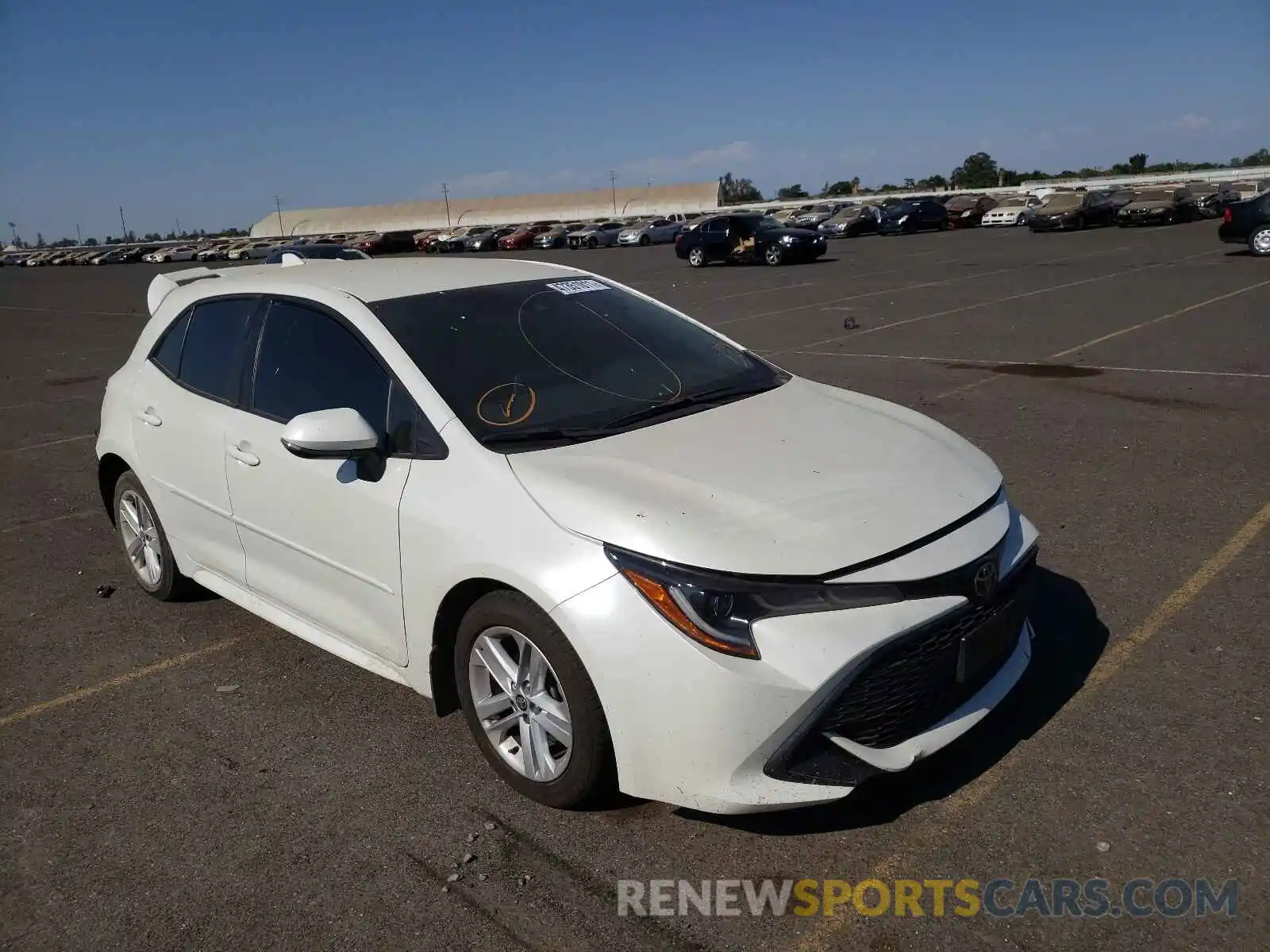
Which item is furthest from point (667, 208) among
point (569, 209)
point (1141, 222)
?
point (1141, 222)

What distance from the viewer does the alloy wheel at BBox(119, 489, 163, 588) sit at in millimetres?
5092

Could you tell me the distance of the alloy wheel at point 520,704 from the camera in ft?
10.2

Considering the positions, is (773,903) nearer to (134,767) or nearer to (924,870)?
(924,870)

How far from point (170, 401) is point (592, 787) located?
9.62 feet

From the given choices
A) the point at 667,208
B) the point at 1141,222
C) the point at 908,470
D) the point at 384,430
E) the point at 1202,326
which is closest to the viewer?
the point at 908,470

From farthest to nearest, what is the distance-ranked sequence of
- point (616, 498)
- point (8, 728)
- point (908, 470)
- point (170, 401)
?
point (170, 401)
point (8, 728)
point (908, 470)
point (616, 498)

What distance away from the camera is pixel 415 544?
3379 millimetres

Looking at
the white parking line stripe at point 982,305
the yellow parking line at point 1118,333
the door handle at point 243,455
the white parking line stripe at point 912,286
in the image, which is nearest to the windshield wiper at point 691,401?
the door handle at point 243,455

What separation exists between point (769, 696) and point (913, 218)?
148ft

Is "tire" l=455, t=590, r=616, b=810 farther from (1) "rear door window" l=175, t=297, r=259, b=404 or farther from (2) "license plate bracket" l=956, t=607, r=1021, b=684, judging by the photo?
(1) "rear door window" l=175, t=297, r=259, b=404

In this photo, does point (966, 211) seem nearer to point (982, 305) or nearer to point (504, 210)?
point (982, 305)

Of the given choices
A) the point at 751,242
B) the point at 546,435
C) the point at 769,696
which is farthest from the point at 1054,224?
the point at 769,696

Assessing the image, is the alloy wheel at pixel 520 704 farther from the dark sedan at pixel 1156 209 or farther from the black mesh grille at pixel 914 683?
the dark sedan at pixel 1156 209

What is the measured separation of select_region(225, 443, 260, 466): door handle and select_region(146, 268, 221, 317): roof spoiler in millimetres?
1370
